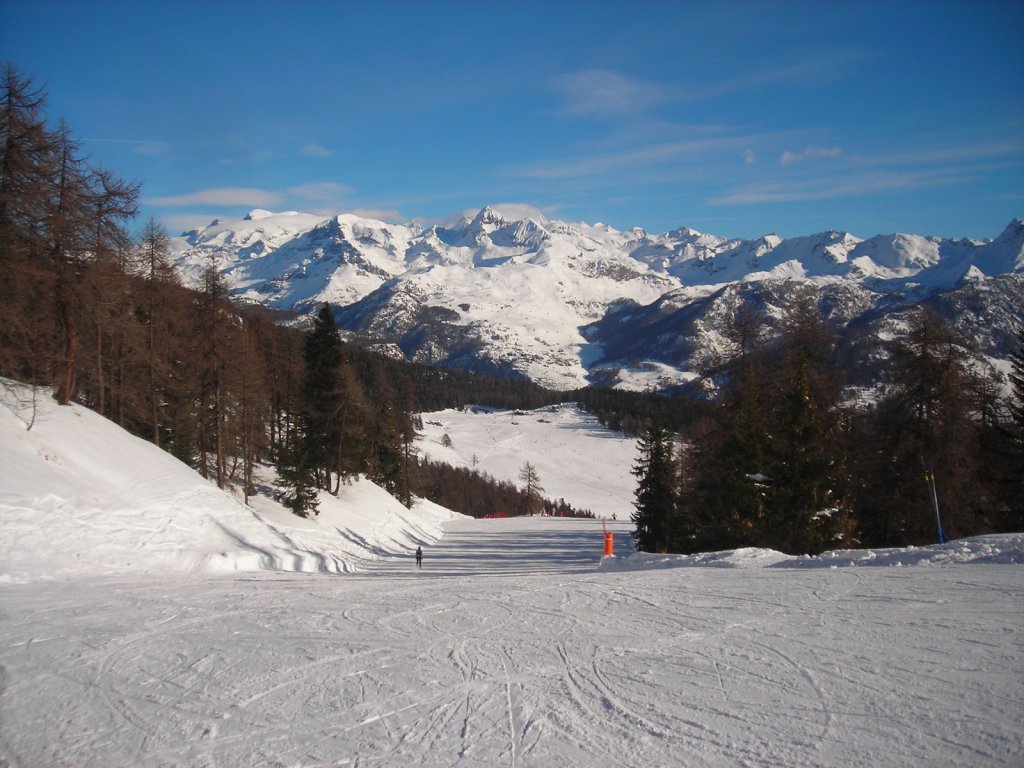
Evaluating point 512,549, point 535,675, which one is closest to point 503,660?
point 535,675

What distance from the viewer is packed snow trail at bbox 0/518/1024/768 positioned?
6023mm

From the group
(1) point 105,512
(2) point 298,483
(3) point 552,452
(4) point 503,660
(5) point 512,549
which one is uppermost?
(1) point 105,512

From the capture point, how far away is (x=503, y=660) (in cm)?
854

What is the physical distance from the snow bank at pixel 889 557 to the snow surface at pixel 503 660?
99mm

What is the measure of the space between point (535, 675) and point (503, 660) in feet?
2.47

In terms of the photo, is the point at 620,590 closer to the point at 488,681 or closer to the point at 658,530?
the point at 488,681

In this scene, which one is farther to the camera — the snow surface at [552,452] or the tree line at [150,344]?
the snow surface at [552,452]

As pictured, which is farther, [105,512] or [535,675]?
[105,512]

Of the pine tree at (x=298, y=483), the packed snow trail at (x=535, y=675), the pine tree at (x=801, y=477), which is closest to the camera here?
the packed snow trail at (x=535, y=675)

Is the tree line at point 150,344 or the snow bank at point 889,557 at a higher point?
the tree line at point 150,344

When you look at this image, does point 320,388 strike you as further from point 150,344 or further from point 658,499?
point 658,499

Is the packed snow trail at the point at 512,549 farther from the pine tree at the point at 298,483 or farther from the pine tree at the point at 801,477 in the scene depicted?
the pine tree at the point at 801,477

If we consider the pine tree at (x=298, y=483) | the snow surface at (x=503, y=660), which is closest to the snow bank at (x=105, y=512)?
the snow surface at (x=503, y=660)

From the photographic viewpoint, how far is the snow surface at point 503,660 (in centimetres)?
608
